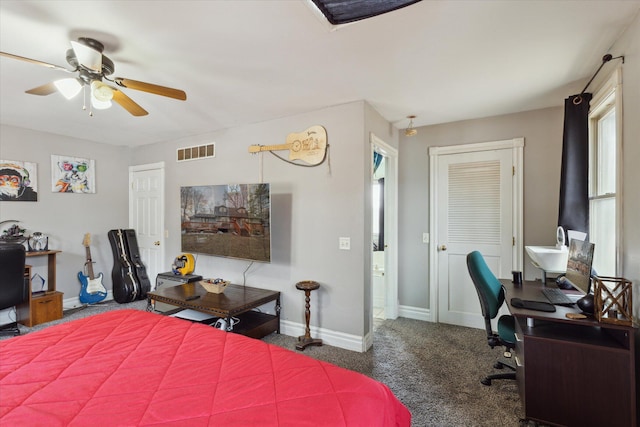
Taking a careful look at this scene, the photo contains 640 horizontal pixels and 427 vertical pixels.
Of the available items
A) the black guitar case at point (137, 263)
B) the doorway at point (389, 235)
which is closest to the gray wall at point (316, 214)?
the doorway at point (389, 235)

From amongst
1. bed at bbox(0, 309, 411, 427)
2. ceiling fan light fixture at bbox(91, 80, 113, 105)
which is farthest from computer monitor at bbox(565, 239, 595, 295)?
ceiling fan light fixture at bbox(91, 80, 113, 105)

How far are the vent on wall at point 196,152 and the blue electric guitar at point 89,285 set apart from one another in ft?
5.71

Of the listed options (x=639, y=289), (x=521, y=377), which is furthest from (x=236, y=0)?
(x=521, y=377)

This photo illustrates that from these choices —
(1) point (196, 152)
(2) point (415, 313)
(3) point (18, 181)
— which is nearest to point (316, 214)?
(2) point (415, 313)

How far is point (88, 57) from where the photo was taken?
1818 millimetres

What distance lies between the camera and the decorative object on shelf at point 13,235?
141 inches

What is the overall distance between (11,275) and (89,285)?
4.03ft

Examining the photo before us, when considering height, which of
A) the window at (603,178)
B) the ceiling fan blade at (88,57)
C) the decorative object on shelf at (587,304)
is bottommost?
the decorative object on shelf at (587,304)

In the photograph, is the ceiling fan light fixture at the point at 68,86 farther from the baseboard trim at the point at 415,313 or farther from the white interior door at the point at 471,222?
the baseboard trim at the point at 415,313

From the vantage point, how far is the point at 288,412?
1037mm

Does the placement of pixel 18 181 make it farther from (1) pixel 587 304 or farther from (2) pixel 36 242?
(1) pixel 587 304

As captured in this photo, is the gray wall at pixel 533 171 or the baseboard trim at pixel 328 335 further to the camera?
the baseboard trim at pixel 328 335

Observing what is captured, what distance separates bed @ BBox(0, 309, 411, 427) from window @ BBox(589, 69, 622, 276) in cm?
213

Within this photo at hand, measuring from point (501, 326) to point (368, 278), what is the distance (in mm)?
1152
